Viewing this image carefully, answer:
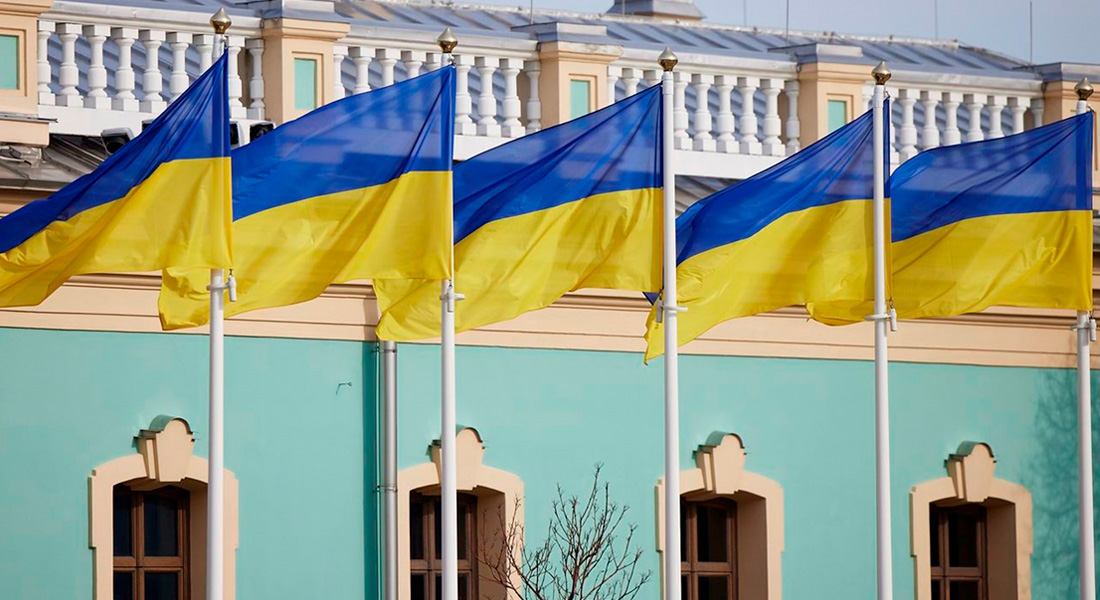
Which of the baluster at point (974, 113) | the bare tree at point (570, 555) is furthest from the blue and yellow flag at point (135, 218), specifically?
the baluster at point (974, 113)

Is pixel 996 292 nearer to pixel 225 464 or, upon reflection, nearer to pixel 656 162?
pixel 656 162

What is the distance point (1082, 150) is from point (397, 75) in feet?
18.2

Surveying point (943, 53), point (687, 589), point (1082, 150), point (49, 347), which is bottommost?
point (687, 589)

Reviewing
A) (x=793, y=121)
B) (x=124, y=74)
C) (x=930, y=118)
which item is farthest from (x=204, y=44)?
(x=930, y=118)

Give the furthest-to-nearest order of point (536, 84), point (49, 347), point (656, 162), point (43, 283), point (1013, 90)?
1. point (1013, 90)
2. point (536, 84)
3. point (49, 347)
4. point (656, 162)
5. point (43, 283)

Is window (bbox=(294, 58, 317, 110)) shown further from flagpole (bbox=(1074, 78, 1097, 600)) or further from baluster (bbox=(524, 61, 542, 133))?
flagpole (bbox=(1074, 78, 1097, 600))

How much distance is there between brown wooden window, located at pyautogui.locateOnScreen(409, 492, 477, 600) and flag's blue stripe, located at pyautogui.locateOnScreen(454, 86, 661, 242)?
3.47 meters

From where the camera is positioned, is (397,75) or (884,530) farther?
(397,75)

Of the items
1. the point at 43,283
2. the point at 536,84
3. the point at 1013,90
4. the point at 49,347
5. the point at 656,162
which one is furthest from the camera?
the point at 1013,90

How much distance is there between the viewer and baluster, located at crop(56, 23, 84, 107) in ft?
59.6

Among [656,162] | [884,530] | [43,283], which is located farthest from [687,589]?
[43,283]

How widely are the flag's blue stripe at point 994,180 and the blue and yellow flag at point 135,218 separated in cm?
482

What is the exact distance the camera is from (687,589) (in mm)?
19766

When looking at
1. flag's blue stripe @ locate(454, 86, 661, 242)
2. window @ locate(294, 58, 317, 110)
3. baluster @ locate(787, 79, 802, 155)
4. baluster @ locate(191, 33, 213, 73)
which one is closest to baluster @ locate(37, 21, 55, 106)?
baluster @ locate(191, 33, 213, 73)
